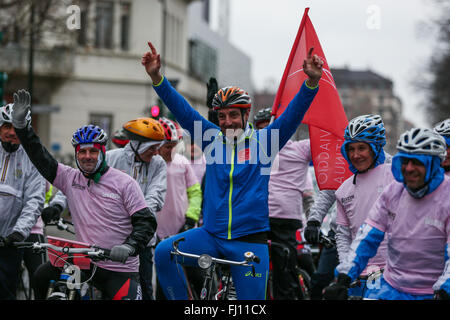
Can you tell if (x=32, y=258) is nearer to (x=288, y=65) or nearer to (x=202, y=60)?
(x=288, y=65)

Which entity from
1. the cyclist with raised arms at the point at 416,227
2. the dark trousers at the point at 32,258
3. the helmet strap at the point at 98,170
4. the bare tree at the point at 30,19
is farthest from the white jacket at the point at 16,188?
the bare tree at the point at 30,19

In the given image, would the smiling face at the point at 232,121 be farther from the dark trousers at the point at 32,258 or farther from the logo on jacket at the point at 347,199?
the dark trousers at the point at 32,258

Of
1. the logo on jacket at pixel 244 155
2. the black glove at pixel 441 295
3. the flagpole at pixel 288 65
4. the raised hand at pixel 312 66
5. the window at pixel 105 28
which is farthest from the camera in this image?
the window at pixel 105 28

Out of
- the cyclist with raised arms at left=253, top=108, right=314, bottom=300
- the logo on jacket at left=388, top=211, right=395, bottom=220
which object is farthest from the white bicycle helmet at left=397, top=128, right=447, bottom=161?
the cyclist with raised arms at left=253, top=108, right=314, bottom=300

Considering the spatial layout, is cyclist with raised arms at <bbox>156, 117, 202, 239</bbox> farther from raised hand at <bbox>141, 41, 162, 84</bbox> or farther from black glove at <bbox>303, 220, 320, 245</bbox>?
raised hand at <bbox>141, 41, 162, 84</bbox>

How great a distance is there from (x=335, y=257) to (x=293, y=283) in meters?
1.00

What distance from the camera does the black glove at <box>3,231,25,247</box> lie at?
19.8 feet

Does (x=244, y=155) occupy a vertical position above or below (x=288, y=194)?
above

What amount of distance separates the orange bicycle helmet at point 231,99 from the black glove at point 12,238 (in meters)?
1.92

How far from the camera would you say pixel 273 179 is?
28.2 ft

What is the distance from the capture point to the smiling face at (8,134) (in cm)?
667

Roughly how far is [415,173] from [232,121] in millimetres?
1705

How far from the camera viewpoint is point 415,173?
4.54m

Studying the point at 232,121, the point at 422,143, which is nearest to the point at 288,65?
the point at 232,121
